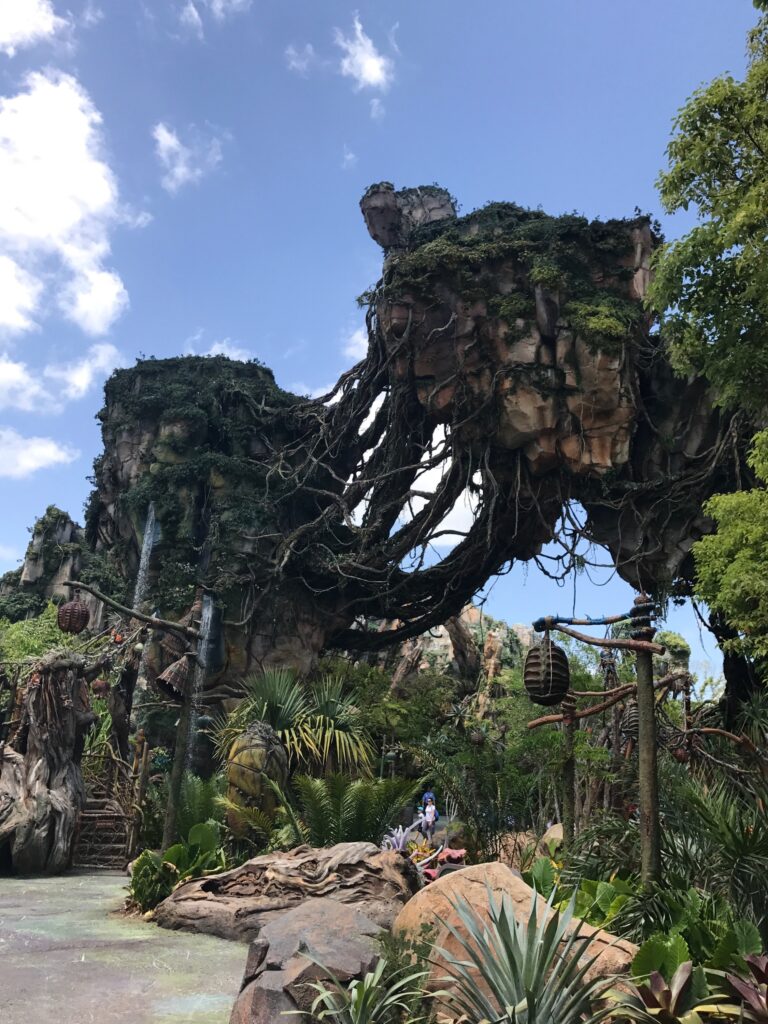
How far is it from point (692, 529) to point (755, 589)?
26.5 feet

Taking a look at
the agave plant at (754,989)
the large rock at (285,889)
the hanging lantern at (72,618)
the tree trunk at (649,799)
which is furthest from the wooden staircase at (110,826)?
the agave plant at (754,989)

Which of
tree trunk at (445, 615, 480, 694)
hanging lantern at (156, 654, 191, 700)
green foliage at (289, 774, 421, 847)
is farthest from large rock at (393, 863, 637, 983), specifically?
tree trunk at (445, 615, 480, 694)

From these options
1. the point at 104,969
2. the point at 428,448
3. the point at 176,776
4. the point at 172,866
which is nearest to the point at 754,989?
the point at 104,969

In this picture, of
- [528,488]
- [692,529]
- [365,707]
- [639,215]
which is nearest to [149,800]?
[365,707]

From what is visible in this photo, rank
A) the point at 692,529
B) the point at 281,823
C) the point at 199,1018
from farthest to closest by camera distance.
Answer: the point at 692,529, the point at 281,823, the point at 199,1018

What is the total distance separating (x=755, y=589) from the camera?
8922 mm

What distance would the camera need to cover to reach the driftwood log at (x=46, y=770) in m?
10.5

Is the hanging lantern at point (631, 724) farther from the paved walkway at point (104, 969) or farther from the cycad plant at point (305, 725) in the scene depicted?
the paved walkway at point (104, 969)

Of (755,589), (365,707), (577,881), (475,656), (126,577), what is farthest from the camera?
(475,656)

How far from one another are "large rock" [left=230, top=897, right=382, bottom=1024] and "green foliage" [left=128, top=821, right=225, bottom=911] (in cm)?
339

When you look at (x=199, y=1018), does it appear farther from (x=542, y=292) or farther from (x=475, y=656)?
(x=475, y=656)

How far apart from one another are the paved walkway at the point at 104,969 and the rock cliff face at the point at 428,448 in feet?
37.8

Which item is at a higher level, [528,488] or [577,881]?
[528,488]

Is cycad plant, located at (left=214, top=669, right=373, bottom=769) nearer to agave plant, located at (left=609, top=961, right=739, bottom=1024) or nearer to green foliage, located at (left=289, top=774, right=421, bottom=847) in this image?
green foliage, located at (left=289, top=774, right=421, bottom=847)
